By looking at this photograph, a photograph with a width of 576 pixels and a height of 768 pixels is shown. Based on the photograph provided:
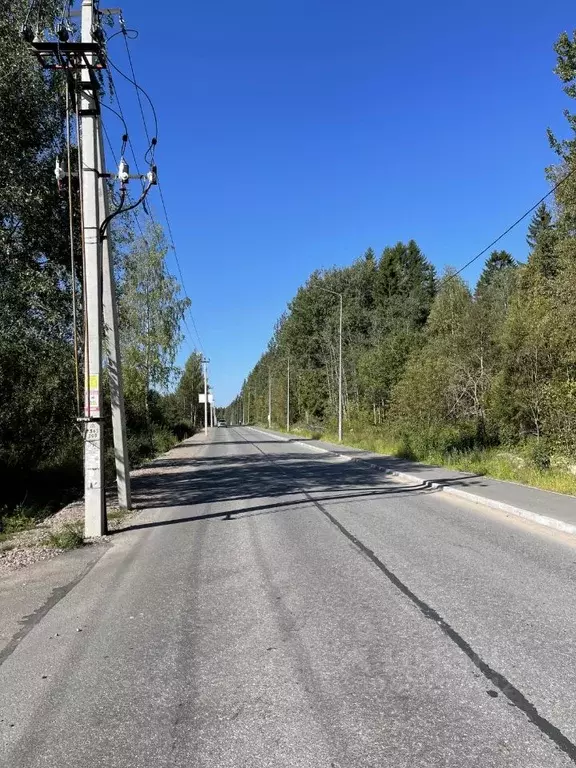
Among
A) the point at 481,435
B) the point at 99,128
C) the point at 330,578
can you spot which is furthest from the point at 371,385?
the point at 330,578

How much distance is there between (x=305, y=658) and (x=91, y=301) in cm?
744

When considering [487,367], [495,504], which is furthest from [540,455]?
[487,367]

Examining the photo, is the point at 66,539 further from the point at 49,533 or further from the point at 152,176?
the point at 152,176

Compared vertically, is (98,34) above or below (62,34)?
above

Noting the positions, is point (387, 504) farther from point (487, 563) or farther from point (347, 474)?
point (347, 474)

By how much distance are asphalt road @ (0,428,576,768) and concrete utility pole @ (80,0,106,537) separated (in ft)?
3.57

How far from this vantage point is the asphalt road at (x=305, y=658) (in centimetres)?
346

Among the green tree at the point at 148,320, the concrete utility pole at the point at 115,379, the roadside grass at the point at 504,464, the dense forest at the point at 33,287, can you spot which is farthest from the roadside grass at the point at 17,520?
the green tree at the point at 148,320

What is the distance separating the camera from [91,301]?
10.3 m

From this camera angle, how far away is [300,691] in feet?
13.5

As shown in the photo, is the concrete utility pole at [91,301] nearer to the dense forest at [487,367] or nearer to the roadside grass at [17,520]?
the roadside grass at [17,520]

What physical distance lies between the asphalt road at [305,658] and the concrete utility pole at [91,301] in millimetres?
1088

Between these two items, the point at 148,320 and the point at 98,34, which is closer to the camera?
the point at 98,34

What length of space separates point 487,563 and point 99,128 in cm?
956
